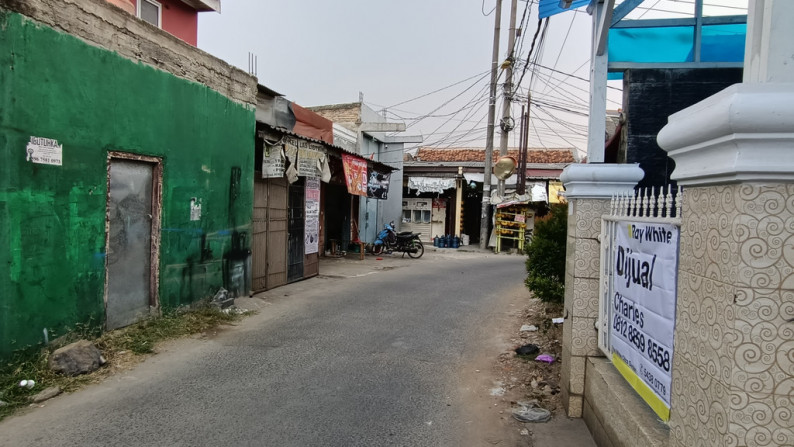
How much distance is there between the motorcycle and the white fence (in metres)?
14.0

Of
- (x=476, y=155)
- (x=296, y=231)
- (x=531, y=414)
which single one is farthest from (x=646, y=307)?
(x=476, y=155)

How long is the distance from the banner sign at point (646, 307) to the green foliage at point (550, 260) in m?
3.51

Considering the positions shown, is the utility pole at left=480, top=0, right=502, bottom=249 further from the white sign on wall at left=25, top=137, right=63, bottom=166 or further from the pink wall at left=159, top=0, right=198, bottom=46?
the white sign on wall at left=25, top=137, right=63, bottom=166

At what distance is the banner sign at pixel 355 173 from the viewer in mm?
13196

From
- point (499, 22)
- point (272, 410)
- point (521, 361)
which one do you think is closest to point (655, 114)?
point (521, 361)

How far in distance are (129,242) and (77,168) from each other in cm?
124

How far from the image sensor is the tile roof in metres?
25.7

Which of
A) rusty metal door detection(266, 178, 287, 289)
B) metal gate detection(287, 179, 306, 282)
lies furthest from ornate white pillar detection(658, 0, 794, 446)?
metal gate detection(287, 179, 306, 282)

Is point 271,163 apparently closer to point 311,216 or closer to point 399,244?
point 311,216

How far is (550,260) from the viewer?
23.9 feet

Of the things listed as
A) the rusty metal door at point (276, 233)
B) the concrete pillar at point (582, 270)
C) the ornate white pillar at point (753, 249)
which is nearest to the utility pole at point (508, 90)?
the rusty metal door at point (276, 233)

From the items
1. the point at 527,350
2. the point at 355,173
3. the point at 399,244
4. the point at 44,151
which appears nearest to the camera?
the point at 44,151

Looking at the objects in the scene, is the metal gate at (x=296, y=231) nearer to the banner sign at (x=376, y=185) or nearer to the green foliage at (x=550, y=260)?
the banner sign at (x=376, y=185)

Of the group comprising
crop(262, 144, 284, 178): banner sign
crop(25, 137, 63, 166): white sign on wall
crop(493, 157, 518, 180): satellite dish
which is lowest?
crop(25, 137, 63, 166): white sign on wall
